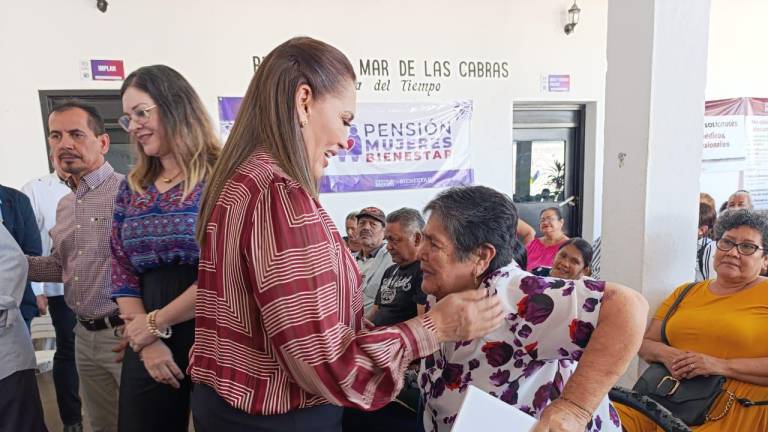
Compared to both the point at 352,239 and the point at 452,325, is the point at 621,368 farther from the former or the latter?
the point at 352,239

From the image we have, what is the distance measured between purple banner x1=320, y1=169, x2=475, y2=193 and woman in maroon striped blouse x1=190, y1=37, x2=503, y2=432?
12.0 feet

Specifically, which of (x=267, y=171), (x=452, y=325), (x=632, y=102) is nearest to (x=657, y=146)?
(x=632, y=102)

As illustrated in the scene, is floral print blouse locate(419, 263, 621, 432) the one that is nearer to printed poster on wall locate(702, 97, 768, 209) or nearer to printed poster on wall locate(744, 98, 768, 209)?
printed poster on wall locate(702, 97, 768, 209)

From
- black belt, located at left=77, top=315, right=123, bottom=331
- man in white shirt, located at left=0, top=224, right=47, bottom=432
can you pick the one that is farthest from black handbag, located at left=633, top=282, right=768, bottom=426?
man in white shirt, located at left=0, top=224, right=47, bottom=432

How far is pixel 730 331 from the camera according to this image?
77.4 inches

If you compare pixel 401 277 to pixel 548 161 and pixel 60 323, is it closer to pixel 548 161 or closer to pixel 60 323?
pixel 60 323

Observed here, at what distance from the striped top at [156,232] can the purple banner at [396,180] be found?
10.4 ft

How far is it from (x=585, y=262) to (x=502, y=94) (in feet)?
8.41

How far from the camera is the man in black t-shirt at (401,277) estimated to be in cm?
249

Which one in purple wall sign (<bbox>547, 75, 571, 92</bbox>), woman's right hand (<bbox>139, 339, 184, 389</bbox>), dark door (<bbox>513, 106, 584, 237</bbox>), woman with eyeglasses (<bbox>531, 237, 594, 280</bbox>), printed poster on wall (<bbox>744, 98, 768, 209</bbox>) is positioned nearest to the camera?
woman's right hand (<bbox>139, 339, 184, 389</bbox>)

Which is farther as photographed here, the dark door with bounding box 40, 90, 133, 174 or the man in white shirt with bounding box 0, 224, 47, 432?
the dark door with bounding box 40, 90, 133, 174

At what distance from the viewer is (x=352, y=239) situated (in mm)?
3795

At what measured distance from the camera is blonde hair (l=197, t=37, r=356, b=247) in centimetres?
85

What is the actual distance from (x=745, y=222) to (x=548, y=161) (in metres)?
3.37
